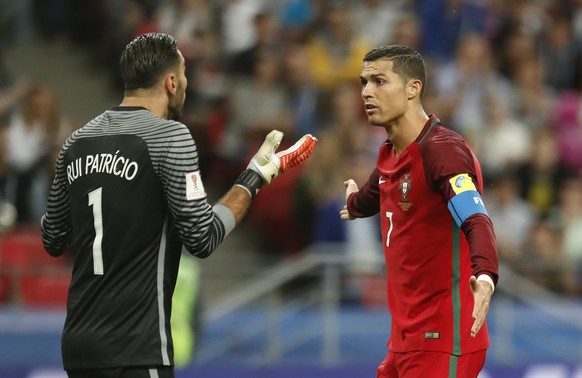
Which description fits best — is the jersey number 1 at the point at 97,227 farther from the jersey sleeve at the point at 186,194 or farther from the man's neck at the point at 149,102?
the man's neck at the point at 149,102

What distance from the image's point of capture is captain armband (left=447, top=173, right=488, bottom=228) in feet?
16.2

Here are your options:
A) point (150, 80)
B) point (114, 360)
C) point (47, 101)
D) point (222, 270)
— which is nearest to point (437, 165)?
point (150, 80)

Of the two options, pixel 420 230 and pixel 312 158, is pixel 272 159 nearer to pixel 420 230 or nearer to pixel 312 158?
pixel 420 230

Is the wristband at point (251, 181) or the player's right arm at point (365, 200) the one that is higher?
the wristband at point (251, 181)

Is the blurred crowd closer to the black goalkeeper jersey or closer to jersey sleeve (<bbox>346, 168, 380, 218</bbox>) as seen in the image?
jersey sleeve (<bbox>346, 168, 380, 218</bbox>)

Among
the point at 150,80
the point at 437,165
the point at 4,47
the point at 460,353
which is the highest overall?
the point at 4,47

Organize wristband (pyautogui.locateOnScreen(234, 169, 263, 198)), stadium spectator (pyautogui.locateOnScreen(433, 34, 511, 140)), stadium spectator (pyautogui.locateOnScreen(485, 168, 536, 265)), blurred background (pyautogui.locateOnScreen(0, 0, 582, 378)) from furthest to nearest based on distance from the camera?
1. stadium spectator (pyautogui.locateOnScreen(433, 34, 511, 140))
2. stadium spectator (pyautogui.locateOnScreen(485, 168, 536, 265))
3. blurred background (pyautogui.locateOnScreen(0, 0, 582, 378))
4. wristband (pyautogui.locateOnScreen(234, 169, 263, 198))

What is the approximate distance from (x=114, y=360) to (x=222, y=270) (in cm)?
526

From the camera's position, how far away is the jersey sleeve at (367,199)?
5870mm

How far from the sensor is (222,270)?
32.8ft

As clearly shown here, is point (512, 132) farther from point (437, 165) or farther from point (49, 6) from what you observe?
point (437, 165)

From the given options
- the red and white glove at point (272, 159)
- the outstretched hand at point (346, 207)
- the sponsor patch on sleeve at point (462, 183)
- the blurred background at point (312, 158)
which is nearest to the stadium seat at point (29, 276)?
the blurred background at point (312, 158)

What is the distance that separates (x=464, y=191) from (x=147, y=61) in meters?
1.39

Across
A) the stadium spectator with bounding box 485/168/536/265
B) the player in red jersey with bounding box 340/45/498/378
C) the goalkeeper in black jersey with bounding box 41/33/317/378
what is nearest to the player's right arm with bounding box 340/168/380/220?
the player in red jersey with bounding box 340/45/498/378
